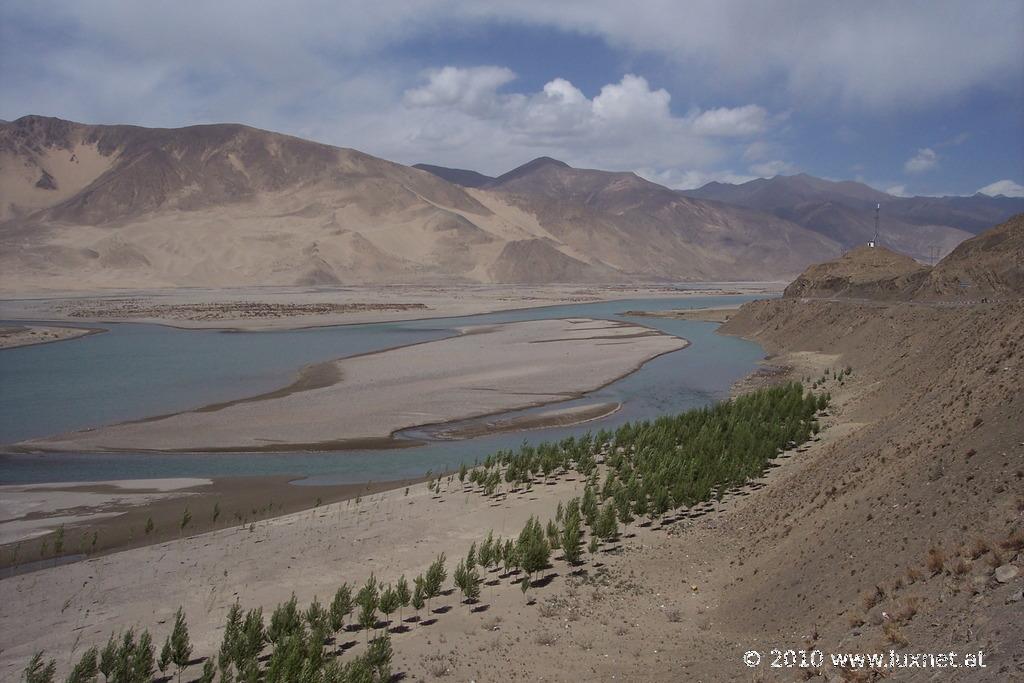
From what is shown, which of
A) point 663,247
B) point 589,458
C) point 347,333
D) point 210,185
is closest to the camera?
point 589,458

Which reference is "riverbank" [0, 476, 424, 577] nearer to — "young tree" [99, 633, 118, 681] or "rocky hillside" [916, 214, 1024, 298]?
"young tree" [99, 633, 118, 681]

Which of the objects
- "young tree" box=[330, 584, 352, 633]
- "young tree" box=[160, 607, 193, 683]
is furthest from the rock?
"young tree" box=[160, 607, 193, 683]

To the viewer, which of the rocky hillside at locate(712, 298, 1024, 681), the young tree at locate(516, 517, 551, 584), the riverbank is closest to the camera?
the rocky hillside at locate(712, 298, 1024, 681)

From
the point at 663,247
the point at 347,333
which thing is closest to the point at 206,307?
the point at 347,333

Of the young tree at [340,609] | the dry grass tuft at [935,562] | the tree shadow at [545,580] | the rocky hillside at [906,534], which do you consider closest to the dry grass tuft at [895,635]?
the rocky hillside at [906,534]

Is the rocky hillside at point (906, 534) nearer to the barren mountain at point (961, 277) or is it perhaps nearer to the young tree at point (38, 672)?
the young tree at point (38, 672)

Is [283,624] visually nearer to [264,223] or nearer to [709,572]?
[709,572]

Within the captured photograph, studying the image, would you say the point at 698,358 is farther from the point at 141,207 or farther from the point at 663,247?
the point at 663,247
